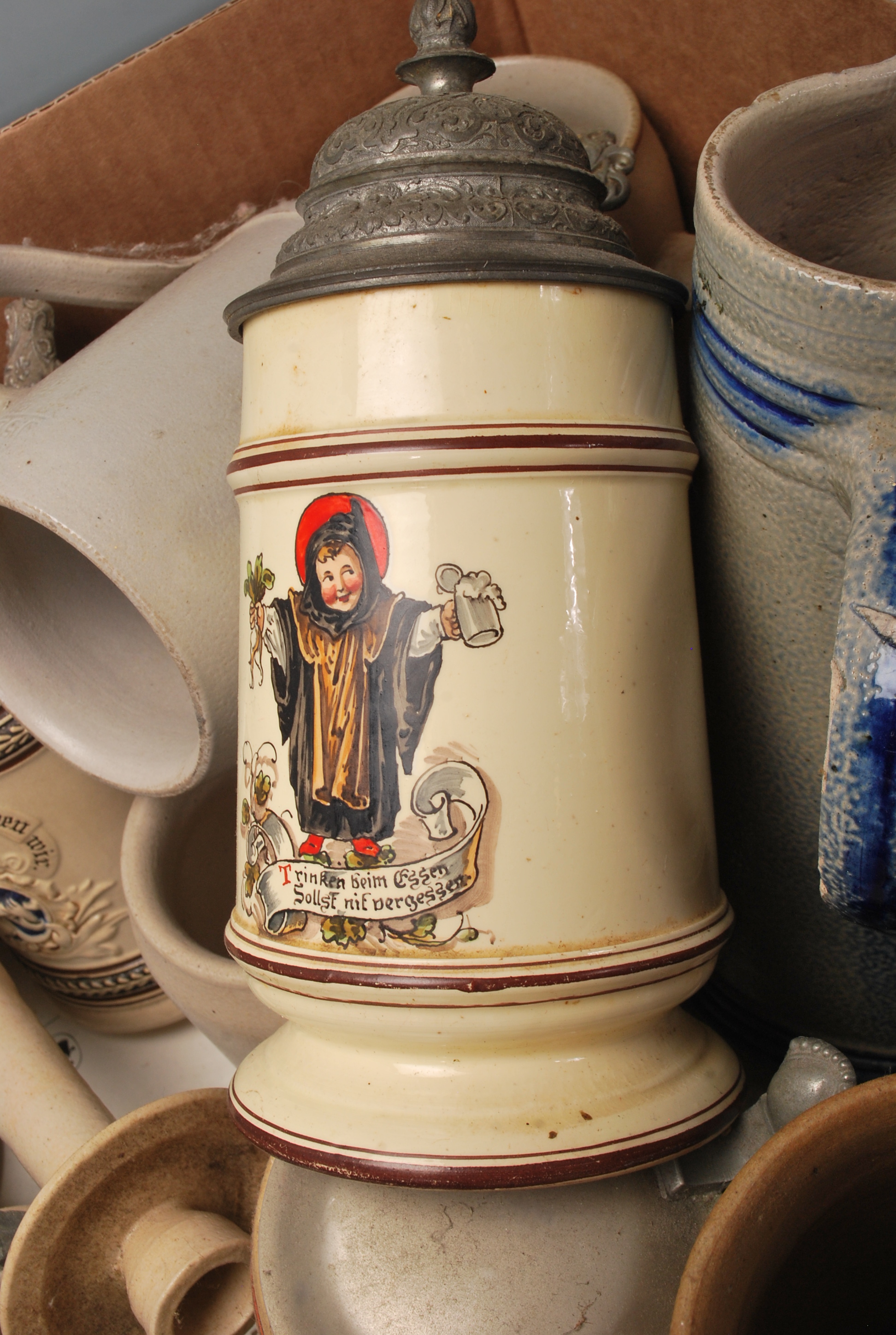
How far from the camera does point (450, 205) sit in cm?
65

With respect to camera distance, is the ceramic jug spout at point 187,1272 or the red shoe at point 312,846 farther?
the ceramic jug spout at point 187,1272

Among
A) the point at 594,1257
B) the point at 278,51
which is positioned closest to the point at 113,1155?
the point at 594,1257

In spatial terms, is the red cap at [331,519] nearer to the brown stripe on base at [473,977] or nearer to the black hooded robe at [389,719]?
the black hooded robe at [389,719]

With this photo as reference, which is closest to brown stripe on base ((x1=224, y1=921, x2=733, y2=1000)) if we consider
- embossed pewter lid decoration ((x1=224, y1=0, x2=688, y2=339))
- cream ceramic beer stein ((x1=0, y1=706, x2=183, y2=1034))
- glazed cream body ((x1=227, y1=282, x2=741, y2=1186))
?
glazed cream body ((x1=227, y1=282, x2=741, y2=1186))

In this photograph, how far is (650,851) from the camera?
2.15ft

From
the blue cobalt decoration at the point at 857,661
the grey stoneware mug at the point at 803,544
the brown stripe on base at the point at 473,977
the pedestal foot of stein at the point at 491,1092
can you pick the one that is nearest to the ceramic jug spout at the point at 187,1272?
the pedestal foot of stein at the point at 491,1092

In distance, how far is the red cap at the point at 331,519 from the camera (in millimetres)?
626

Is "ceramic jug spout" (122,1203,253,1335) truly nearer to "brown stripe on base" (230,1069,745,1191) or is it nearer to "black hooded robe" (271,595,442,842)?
"brown stripe on base" (230,1069,745,1191)

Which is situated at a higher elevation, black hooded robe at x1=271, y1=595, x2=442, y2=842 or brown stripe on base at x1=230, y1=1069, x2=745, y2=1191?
black hooded robe at x1=271, y1=595, x2=442, y2=842

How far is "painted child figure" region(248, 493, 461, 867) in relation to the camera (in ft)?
2.04

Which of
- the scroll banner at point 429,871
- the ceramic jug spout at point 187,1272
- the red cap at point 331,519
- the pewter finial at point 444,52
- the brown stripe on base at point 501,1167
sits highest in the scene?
the pewter finial at point 444,52

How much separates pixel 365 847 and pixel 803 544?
1.01 feet

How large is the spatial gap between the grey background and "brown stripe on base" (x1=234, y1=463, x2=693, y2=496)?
574 mm

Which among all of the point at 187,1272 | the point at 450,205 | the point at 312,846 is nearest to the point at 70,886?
the point at 187,1272
